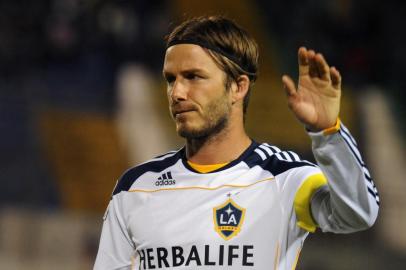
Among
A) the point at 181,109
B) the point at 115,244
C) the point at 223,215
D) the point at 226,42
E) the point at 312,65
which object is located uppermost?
the point at 226,42

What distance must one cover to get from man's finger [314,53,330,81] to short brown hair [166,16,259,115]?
56cm

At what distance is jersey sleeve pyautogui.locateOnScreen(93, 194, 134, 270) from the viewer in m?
2.97

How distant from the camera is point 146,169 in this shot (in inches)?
122

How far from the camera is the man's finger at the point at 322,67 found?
2.29m

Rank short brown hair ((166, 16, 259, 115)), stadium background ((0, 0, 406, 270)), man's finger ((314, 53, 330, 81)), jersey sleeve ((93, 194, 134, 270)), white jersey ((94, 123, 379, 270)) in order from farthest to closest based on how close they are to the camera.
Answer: stadium background ((0, 0, 406, 270)) → jersey sleeve ((93, 194, 134, 270)) → short brown hair ((166, 16, 259, 115)) → white jersey ((94, 123, 379, 270)) → man's finger ((314, 53, 330, 81))

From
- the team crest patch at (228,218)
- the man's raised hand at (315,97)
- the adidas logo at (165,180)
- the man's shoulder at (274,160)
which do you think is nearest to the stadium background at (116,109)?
the adidas logo at (165,180)

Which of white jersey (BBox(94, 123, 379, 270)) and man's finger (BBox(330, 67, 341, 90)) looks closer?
man's finger (BBox(330, 67, 341, 90))

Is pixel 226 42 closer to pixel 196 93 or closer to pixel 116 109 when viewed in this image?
pixel 196 93

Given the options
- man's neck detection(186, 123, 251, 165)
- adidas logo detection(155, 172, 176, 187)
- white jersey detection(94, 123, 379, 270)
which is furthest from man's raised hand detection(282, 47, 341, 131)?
adidas logo detection(155, 172, 176, 187)

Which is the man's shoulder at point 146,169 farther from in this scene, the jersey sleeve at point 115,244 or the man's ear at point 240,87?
the man's ear at point 240,87

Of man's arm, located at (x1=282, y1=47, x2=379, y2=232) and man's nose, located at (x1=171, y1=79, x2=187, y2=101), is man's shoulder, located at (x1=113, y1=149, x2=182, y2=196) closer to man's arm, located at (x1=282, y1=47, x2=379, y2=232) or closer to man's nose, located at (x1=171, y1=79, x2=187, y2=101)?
man's nose, located at (x1=171, y1=79, x2=187, y2=101)

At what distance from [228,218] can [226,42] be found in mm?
573

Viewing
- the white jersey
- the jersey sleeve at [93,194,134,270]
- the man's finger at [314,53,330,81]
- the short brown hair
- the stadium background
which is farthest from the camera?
the stadium background

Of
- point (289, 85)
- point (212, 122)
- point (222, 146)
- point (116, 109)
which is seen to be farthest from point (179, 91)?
point (116, 109)
